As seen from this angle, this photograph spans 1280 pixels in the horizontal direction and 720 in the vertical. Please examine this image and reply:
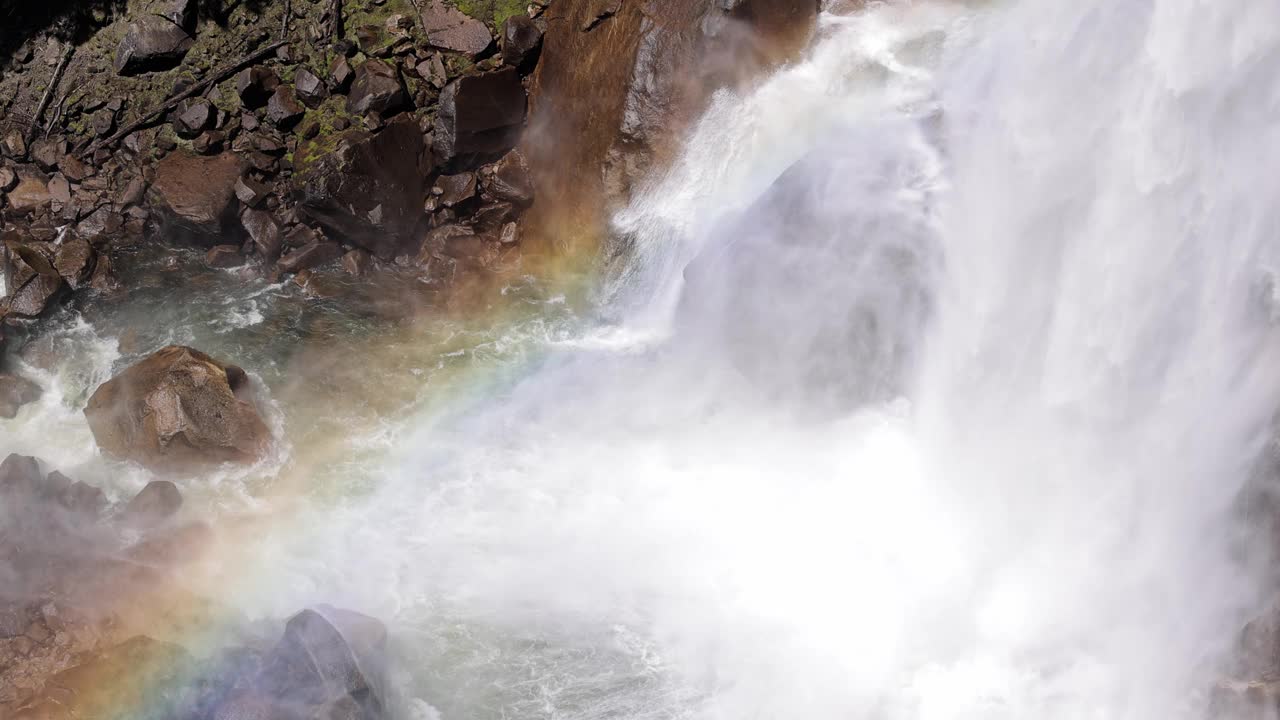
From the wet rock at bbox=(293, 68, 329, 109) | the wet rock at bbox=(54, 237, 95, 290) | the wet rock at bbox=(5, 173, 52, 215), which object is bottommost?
the wet rock at bbox=(54, 237, 95, 290)

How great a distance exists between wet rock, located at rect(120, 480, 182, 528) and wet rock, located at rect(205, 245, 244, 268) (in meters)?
5.41

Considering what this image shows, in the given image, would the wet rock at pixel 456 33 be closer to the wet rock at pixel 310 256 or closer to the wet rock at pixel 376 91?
the wet rock at pixel 376 91

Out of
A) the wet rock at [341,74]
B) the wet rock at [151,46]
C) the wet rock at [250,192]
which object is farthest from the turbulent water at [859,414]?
the wet rock at [151,46]

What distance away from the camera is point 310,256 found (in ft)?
57.5

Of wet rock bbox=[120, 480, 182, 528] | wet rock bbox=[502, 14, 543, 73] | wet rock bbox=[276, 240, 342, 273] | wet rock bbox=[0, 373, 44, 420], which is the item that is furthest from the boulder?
wet rock bbox=[120, 480, 182, 528]

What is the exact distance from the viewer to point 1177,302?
37.2ft

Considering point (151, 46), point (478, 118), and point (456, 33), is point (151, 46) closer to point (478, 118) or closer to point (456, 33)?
point (456, 33)

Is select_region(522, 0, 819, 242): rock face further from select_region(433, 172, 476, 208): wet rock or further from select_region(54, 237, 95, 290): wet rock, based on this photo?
select_region(54, 237, 95, 290): wet rock

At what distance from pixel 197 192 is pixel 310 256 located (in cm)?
239

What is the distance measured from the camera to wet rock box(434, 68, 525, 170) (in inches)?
682

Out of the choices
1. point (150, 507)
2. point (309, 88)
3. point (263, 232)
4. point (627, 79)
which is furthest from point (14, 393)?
point (627, 79)

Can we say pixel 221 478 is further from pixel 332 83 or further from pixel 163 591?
pixel 332 83

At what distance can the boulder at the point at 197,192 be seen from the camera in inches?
689

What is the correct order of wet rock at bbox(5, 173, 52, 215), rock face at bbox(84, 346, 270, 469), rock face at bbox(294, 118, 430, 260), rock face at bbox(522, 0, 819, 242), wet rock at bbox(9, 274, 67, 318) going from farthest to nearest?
wet rock at bbox(5, 173, 52, 215) → rock face at bbox(294, 118, 430, 260) → wet rock at bbox(9, 274, 67, 318) → rock face at bbox(522, 0, 819, 242) → rock face at bbox(84, 346, 270, 469)
